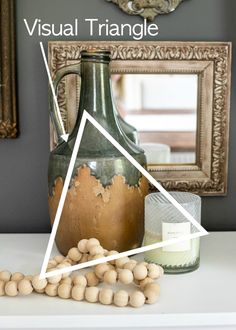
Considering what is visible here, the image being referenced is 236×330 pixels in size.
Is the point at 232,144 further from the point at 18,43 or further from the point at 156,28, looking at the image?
the point at 18,43

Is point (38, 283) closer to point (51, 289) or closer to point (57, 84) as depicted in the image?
point (51, 289)

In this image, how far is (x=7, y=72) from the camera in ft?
3.15

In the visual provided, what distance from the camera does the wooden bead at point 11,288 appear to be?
71 cm

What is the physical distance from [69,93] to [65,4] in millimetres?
164

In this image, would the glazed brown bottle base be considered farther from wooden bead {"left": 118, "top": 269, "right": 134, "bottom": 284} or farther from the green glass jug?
wooden bead {"left": 118, "top": 269, "right": 134, "bottom": 284}

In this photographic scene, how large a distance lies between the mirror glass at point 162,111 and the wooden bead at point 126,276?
0.33 meters

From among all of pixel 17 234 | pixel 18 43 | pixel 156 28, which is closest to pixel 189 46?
pixel 156 28

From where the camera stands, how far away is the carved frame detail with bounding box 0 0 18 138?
0.95 meters

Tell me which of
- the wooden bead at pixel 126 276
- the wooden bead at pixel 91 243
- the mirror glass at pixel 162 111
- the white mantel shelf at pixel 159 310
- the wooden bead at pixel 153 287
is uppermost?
the mirror glass at pixel 162 111

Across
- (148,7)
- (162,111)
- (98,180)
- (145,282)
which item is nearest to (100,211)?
(98,180)

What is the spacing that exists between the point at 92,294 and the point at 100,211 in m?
0.16

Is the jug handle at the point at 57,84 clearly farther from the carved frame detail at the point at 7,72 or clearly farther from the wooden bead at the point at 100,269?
the wooden bead at the point at 100,269

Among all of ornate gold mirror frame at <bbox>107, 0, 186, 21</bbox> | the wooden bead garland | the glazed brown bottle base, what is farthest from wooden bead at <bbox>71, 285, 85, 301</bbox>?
ornate gold mirror frame at <bbox>107, 0, 186, 21</bbox>
